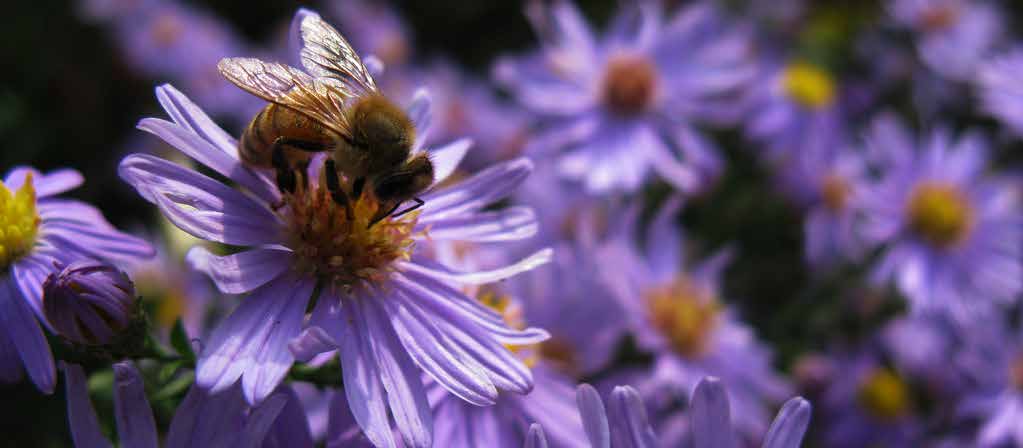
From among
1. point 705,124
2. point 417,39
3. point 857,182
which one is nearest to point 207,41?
point 417,39

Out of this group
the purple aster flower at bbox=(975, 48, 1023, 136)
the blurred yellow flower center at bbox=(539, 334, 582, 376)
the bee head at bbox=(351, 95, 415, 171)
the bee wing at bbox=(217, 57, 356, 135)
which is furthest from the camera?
the purple aster flower at bbox=(975, 48, 1023, 136)

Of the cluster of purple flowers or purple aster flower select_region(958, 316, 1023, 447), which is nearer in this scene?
the cluster of purple flowers

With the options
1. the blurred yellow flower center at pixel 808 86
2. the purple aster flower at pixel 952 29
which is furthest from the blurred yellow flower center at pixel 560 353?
the purple aster flower at pixel 952 29

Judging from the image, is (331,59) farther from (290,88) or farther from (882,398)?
(882,398)

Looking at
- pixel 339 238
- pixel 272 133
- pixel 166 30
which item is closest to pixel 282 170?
pixel 272 133

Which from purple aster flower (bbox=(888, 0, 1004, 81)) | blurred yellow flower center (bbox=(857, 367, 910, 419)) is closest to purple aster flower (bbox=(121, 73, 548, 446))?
blurred yellow flower center (bbox=(857, 367, 910, 419))

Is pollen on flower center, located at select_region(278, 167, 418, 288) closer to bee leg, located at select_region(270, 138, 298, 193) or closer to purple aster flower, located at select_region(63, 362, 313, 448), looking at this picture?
bee leg, located at select_region(270, 138, 298, 193)
